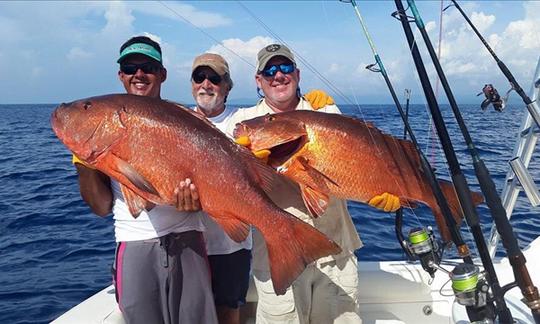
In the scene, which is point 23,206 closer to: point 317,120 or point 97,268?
point 97,268

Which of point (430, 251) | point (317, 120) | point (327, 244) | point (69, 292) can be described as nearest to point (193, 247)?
point (327, 244)

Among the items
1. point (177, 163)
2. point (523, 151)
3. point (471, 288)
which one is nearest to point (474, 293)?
point (471, 288)

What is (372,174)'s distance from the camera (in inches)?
110

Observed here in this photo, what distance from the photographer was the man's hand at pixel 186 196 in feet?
7.77

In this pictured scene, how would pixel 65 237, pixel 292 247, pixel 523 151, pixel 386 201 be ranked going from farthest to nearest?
pixel 65 237, pixel 523 151, pixel 386 201, pixel 292 247

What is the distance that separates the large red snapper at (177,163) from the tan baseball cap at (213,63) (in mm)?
1194

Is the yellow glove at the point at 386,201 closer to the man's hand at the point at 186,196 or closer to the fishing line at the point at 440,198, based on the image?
the fishing line at the point at 440,198

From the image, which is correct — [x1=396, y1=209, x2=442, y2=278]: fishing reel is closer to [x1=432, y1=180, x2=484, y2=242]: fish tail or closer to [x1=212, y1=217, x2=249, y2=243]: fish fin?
[x1=432, y1=180, x2=484, y2=242]: fish tail

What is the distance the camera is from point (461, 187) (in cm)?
235

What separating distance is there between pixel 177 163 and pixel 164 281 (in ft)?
2.39

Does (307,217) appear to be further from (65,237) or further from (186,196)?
(65,237)

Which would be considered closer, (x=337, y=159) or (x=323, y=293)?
(x=337, y=159)

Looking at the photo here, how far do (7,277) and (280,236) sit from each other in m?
5.09

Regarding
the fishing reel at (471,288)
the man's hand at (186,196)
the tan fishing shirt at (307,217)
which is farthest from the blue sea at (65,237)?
the man's hand at (186,196)
